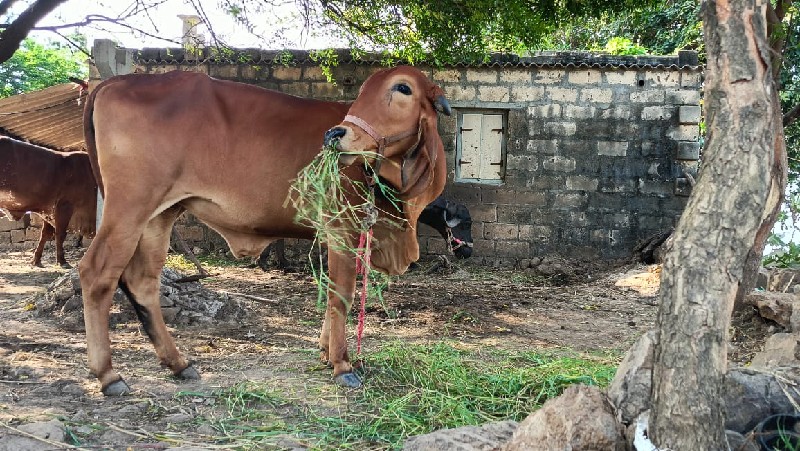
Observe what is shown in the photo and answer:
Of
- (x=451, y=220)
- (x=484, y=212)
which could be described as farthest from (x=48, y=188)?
(x=484, y=212)

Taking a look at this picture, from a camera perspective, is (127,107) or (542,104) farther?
(542,104)

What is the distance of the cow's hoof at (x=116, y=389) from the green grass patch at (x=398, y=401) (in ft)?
1.47

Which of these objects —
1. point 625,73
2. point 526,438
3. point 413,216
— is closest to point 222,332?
point 413,216

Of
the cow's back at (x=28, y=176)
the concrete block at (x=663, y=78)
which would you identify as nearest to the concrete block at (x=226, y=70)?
the cow's back at (x=28, y=176)

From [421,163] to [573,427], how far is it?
6.03 ft

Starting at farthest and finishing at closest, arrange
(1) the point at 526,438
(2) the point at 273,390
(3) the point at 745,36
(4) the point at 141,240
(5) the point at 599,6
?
1. (5) the point at 599,6
2. (4) the point at 141,240
3. (2) the point at 273,390
4. (1) the point at 526,438
5. (3) the point at 745,36

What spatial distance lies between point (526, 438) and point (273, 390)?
163cm

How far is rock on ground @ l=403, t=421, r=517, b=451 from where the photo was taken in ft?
8.24

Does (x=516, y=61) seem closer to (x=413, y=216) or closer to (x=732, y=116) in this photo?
(x=413, y=216)

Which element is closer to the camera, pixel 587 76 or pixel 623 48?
pixel 587 76

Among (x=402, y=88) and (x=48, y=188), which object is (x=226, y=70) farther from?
(x=402, y=88)

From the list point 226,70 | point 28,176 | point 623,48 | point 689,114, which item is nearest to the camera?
point 28,176

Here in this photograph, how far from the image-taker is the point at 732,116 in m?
2.20

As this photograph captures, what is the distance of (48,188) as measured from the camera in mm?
9266
